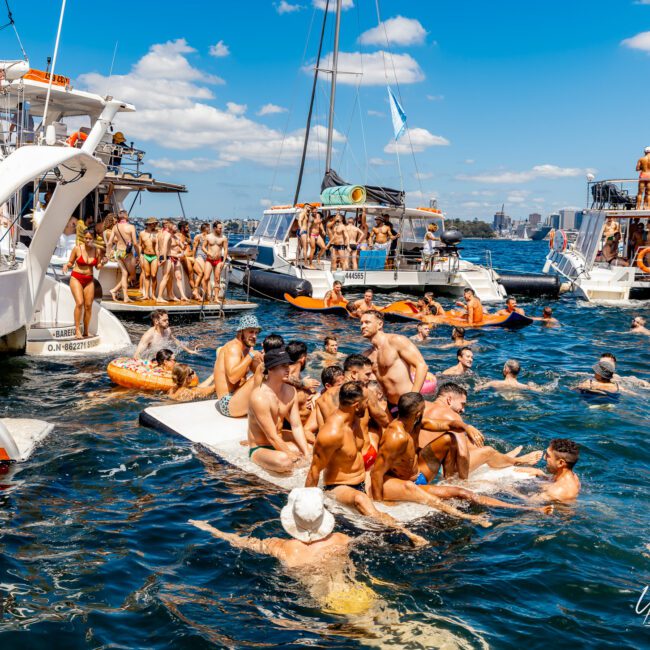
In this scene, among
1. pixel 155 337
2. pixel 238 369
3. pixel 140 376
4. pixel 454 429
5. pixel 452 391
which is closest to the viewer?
pixel 454 429

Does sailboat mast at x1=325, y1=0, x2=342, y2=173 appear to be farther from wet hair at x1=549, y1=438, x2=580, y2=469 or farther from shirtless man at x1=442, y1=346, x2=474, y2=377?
wet hair at x1=549, y1=438, x2=580, y2=469

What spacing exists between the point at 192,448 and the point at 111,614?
340cm

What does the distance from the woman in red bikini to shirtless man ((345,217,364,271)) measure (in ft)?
38.5

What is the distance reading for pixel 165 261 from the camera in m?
18.9

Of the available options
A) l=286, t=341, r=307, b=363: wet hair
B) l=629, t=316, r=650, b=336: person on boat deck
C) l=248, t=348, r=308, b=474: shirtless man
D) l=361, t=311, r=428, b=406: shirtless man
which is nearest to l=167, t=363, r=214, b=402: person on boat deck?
l=248, t=348, r=308, b=474: shirtless man

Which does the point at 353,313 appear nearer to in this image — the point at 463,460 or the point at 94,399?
the point at 94,399

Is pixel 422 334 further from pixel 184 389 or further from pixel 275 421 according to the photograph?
pixel 275 421

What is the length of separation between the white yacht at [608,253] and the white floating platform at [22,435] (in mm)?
20957

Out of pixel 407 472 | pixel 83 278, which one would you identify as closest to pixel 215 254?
pixel 83 278

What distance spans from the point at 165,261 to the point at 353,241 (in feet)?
26.3

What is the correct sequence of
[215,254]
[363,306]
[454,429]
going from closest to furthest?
[454,429] < [363,306] < [215,254]

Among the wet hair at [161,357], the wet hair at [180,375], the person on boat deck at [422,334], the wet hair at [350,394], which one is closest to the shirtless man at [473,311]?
the person on boat deck at [422,334]

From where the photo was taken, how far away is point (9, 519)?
21.9 feet

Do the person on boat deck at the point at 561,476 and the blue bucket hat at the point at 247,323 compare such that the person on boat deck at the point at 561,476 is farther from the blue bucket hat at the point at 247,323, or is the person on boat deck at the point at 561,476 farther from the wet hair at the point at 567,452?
the blue bucket hat at the point at 247,323
